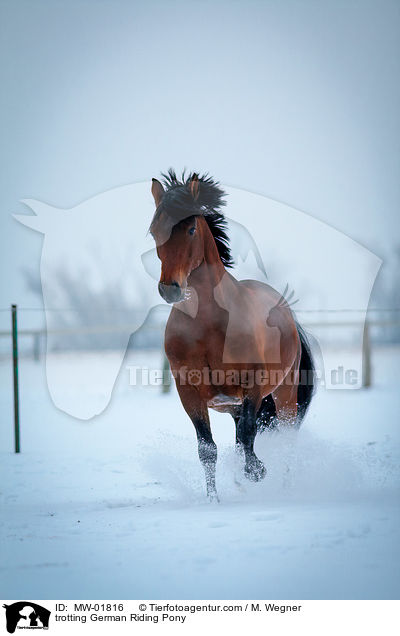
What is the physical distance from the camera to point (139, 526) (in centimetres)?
266

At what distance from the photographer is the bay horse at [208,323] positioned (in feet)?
8.61

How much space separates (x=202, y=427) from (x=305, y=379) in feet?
3.97

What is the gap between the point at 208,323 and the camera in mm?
2801

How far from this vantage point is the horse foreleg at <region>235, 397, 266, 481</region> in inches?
114

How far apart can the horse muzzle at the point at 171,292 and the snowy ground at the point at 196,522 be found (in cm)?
105

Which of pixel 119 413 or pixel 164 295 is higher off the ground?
pixel 164 295

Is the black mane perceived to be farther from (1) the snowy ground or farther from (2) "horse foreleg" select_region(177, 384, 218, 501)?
(1) the snowy ground

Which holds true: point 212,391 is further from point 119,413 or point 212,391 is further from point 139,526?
point 119,413
